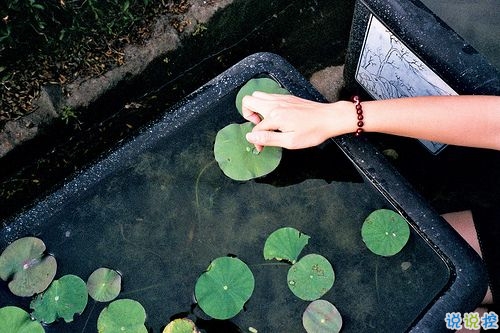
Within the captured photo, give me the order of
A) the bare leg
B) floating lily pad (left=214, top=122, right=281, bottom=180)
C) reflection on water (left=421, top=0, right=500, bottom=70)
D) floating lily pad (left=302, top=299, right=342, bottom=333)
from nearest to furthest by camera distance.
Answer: floating lily pad (left=302, top=299, right=342, bottom=333) → floating lily pad (left=214, top=122, right=281, bottom=180) → the bare leg → reflection on water (left=421, top=0, right=500, bottom=70)

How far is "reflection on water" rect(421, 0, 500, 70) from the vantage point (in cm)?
189

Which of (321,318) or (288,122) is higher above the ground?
(288,122)

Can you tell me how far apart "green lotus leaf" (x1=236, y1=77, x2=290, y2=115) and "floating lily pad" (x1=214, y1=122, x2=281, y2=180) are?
79 millimetres

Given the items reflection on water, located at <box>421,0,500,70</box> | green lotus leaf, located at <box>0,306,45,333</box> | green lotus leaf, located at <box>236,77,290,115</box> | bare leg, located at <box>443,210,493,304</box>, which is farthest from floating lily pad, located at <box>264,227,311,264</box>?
reflection on water, located at <box>421,0,500,70</box>

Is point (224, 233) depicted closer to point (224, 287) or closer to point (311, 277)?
point (224, 287)

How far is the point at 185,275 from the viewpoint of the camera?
1317mm

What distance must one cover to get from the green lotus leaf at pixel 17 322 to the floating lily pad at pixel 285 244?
565 mm

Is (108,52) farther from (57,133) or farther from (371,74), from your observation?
(371,74)

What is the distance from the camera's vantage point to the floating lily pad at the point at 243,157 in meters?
1.37

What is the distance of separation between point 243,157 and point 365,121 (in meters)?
0.32

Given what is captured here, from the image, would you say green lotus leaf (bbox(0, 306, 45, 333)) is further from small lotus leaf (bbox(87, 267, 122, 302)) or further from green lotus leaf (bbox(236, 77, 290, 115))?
green lotus leaf (bbox(236, 77, 290, 115))

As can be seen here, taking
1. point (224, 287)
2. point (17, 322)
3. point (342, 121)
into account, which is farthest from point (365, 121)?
point (17, 322)

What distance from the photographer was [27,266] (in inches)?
51.5

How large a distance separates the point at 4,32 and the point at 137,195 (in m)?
0.57
